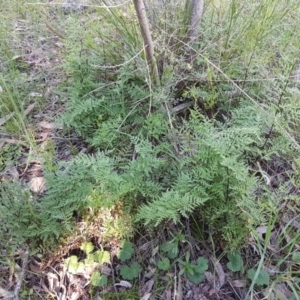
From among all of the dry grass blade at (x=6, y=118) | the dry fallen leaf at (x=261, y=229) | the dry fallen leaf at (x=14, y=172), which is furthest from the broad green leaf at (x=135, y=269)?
the dry grass blade at (x=6, y=118)

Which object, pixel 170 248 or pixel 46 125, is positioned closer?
pixel 170 248

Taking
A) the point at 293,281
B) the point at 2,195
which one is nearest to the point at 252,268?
the point at 293,281

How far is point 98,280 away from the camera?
1.48 meters

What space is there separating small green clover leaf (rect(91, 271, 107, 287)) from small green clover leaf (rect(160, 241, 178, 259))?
0.90 ft

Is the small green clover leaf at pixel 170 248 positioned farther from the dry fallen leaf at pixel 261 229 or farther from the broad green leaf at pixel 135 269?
the dry fallen leaf at pixel 261 229

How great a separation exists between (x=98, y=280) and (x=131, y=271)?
5.6 inches

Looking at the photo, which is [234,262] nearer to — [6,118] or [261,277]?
[261,277]

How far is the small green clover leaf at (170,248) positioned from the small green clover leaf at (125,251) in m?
0.14

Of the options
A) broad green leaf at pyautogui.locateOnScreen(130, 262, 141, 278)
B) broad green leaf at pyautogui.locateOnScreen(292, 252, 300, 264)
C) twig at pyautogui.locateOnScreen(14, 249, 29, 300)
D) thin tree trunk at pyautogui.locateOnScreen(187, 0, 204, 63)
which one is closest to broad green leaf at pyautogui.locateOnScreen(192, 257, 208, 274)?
broad green leaf at pyautogui.locateOnScreen(130, 262, 141, 278)

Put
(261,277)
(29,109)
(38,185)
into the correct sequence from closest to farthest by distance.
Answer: (261,277), (38,185), (29,109)

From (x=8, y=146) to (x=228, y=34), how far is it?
1322 mm

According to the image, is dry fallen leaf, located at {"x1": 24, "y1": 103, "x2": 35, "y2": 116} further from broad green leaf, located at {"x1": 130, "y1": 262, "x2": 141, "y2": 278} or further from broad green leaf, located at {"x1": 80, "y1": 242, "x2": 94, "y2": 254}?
broad green leaf, located at {"x1": 130, "y1": 262, "x2": 141, "y2": 278}

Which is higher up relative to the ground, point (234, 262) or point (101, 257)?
point (234, 262)

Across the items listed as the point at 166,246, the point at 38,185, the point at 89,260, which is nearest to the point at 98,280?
the point at 89,260
